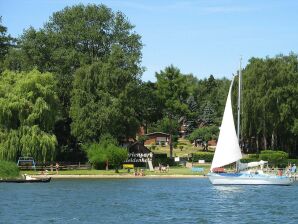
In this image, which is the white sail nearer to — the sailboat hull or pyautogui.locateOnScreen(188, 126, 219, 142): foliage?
the sailboat hull

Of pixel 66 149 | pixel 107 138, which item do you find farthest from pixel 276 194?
pixel 66 149

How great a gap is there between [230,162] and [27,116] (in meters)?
24.8

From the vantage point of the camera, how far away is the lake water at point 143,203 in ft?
142

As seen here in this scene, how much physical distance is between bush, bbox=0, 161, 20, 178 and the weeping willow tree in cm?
308

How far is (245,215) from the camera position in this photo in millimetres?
45562

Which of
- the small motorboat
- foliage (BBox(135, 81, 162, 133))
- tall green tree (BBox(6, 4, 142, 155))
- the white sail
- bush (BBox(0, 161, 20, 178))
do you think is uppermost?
tall green tree (BBox(6, 4, 142, 155))

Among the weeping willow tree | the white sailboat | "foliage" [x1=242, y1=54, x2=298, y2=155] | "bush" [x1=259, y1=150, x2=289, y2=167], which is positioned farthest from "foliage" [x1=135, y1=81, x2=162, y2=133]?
the white sailboat

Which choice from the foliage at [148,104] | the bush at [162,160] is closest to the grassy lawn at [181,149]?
the foliage at [148,104]

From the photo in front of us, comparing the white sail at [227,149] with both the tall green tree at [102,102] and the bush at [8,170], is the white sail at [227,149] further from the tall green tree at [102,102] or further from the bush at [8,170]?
the bush at [8,170]

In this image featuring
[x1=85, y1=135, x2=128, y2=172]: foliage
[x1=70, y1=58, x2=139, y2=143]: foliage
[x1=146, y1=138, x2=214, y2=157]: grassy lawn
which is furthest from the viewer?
[x1=146, y1=138, x2=214, y2=157]: grassy lawn

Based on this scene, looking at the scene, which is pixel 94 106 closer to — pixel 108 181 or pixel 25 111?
pixel 25 111

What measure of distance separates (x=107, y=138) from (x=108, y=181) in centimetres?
1322

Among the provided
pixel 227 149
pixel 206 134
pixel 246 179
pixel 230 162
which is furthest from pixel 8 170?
pixel 206 134

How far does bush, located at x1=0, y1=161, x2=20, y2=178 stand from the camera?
246ft
